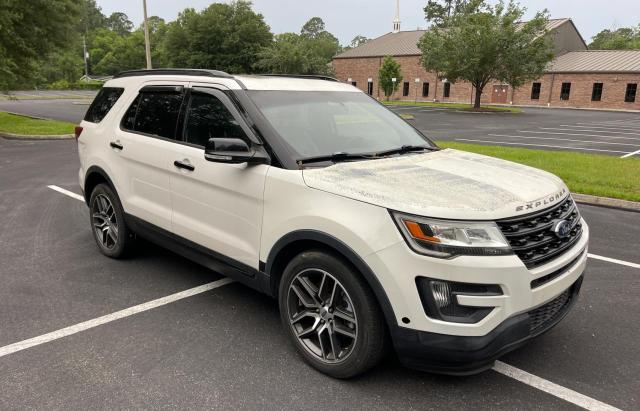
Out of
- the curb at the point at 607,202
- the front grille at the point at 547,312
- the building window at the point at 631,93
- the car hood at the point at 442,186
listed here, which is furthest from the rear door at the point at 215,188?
the building window at the point at 631,93

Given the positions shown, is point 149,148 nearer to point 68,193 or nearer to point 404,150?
point 404,150

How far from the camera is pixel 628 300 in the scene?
4305mm

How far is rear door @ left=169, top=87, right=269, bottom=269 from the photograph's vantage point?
3.41 metres

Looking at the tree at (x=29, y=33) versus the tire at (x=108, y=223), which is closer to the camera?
the tire at (x=108, y=223)

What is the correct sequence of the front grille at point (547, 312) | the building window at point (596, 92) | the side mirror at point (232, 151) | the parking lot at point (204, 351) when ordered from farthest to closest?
the building window at point (596, 92) < the side mirror at point (232, 151) < the parking lot at point (204, 351) < the front grille at point (547, 312)

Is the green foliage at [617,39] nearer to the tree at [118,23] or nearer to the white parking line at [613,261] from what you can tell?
the white parking line at [613,261]

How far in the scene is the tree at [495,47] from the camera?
36.9 meters

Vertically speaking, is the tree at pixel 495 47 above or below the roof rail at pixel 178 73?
above

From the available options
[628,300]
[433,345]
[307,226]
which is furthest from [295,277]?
[628,300]

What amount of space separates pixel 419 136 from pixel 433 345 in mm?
2166

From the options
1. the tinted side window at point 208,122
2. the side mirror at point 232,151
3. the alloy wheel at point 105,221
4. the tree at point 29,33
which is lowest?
the alloy wheel at point 105,221

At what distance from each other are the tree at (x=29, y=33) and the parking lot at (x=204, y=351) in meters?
13.7

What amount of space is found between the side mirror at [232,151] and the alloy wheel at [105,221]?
2.14 m

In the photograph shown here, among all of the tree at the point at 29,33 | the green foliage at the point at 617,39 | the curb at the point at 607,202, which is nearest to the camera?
the curb at the point at 607,202
